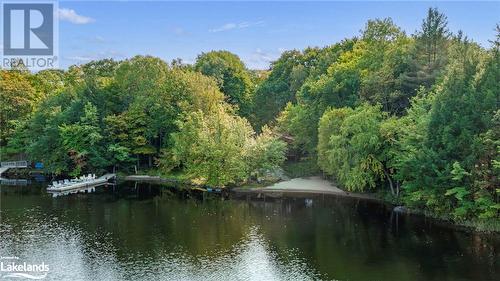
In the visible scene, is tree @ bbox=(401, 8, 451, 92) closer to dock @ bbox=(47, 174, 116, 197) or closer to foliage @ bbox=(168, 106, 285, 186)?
foliage @ bbox=(168, 106, 285, 186)

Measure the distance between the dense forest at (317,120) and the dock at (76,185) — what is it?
259 cm

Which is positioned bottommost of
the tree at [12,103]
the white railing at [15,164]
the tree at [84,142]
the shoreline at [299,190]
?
the shoreline at [299,190]

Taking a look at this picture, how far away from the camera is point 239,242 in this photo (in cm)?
2628

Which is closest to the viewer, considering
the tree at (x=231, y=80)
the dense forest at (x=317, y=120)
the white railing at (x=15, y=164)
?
the dense forest at (x=317, y=120)

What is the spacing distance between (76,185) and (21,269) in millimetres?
20611

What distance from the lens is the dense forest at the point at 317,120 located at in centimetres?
2758

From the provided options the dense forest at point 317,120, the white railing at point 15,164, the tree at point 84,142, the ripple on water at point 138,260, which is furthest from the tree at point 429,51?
the white railing at point 15,164

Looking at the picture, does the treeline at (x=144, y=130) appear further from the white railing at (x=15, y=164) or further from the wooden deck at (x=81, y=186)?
the wooden deck at (x=81, y=186)

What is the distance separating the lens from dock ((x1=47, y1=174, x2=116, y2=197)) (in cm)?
4091

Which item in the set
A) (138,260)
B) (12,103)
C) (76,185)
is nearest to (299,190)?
(138,260)

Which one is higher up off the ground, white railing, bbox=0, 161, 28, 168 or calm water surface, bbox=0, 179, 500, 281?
white railing, bbox=0, 161, 28, 168

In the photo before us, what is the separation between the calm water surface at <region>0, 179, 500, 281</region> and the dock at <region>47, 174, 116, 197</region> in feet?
13.6

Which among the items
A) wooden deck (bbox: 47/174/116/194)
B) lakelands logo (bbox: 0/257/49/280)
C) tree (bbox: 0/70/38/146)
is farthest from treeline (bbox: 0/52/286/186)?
lakelands logo (bbox: 0/257/49/280)

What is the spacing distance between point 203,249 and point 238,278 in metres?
4.43
